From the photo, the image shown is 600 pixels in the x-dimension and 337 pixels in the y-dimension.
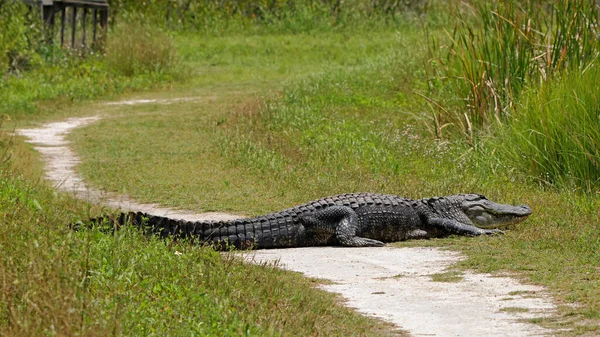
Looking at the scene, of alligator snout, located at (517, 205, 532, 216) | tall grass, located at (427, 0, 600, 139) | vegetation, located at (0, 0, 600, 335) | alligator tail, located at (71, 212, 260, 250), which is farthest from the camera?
tall grass, located at (427, 0, 600, 139)

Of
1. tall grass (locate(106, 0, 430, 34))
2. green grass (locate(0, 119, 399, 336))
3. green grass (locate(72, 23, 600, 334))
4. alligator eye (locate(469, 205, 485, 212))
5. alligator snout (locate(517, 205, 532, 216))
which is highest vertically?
green grass (locate(0, 119, 399, 336))

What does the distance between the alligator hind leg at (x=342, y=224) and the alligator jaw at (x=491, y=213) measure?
0.95 metres

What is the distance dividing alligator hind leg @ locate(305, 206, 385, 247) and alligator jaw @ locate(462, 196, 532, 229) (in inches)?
37.5

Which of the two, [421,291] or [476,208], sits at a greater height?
[421,291]

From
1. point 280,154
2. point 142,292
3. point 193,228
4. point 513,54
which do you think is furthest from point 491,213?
point 280,154

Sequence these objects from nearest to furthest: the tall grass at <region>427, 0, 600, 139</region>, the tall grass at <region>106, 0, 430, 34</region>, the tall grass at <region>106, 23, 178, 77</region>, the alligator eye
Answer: the alligator eye, the tall grass at <region>427, 0, 600, 139</region>, the tall grass at <region>106, 23, 178, 77</region>, the tall grass at <region>106, 0, 430, 34</region>

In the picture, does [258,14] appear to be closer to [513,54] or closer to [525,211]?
[513,54]

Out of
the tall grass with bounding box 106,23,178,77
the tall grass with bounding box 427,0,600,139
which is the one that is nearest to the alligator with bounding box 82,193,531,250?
the tall grass with bounding box 427,0,600,139

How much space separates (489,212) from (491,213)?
23 mm

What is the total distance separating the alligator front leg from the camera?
8.84 m

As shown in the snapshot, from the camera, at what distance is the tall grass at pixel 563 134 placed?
1012 cm

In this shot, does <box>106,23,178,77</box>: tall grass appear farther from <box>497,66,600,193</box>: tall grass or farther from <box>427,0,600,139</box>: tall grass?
<box>497,66,600,193</box>: tall grass

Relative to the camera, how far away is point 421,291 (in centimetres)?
669

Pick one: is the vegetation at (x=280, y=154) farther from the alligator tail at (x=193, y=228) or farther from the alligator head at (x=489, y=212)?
the alligator tail at (x=193, y=228)
